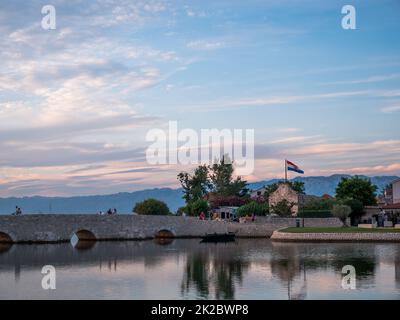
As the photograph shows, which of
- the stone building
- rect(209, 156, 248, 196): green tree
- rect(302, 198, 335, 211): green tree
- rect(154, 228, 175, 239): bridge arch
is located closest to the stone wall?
rect(302, 198, 335, 211): green tree

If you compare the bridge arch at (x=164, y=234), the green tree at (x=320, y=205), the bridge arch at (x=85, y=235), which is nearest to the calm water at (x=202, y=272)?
the bridge arch at (x=85, y=235)

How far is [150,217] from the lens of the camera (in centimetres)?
4906

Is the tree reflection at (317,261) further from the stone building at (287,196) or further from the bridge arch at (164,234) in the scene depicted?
the stone building at (287,196)

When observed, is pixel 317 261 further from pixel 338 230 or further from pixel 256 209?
pixel 256 209

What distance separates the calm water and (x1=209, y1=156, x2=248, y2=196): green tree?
4044cm

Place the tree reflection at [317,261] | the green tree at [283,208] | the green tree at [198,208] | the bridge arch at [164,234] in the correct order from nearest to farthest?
the tree reflection at [317,261], the bridge arch at [164,234], the green tree at [283,208], the green tree at [198,208]

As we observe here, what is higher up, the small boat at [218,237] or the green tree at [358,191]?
the green tree at [358,191]

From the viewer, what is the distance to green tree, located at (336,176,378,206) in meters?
58.8

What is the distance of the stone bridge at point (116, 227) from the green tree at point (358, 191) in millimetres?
8885

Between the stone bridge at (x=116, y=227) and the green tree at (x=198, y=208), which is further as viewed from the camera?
the green tree at (x=198, y=208)

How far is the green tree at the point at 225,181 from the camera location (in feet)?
262

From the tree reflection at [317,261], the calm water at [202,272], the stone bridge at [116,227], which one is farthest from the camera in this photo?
the stone bridge at [116,227]
